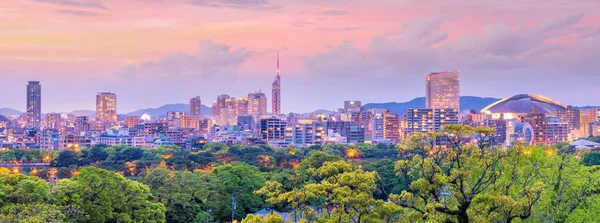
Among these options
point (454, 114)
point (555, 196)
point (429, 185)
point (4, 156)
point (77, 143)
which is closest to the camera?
point (429, 185)

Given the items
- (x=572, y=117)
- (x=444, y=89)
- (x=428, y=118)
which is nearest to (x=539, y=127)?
(x=428, y=118)

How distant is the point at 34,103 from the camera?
182375mm

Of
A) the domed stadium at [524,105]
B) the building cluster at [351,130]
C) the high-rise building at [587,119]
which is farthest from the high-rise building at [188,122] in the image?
the high-rise building at [587,119]

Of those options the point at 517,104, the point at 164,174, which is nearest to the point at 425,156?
the point at 164,174

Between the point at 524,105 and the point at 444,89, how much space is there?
46.5 metres

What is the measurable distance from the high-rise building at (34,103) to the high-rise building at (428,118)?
117 metres

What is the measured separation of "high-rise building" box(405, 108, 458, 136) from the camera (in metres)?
105

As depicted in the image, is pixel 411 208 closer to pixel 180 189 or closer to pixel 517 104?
pixel 180 189

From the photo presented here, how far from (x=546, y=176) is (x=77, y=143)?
76044mm

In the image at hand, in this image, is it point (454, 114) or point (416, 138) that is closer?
point (416, 138)

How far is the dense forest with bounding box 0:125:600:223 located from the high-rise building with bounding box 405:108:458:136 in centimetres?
7820

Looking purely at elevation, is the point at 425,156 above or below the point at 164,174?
above

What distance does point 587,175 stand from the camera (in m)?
16.2

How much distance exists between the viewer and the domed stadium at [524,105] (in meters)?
138
